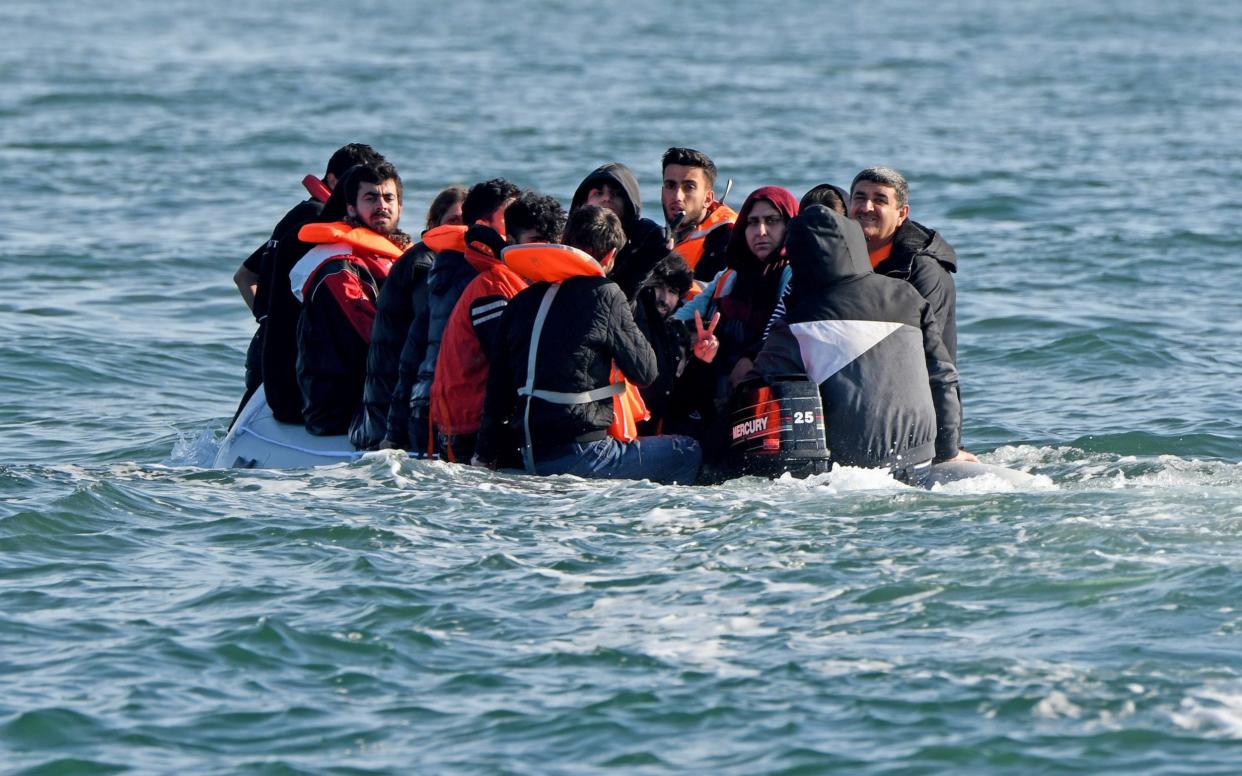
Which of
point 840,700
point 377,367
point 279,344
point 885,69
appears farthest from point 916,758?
point 885,69

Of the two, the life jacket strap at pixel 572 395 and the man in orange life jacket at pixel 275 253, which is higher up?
the man in orange life jacket at pixel 275 253

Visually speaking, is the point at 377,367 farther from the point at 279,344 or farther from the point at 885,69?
the point at 885,69

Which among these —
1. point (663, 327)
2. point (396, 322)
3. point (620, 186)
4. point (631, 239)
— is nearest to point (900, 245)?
point (663, 327)

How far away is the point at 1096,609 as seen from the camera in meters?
6.48

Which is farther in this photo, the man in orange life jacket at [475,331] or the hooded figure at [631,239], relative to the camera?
the hooded figure at [631,239]

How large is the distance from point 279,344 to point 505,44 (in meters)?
27.1

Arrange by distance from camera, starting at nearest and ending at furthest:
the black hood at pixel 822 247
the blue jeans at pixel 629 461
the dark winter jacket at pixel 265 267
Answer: the black hood at pixel 822 247
the blue jeans at pixel 629 461
the dark winter jacket at pixel 265 267

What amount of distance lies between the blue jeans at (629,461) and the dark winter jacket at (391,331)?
0.98 meters

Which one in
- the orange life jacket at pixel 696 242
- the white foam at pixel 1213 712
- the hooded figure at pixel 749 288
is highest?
the orange life jacket at pixel 696 242

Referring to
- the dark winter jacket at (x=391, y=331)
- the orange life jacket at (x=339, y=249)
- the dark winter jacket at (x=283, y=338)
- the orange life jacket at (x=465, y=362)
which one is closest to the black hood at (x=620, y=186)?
the orange life jacket at (x=465, y=362)

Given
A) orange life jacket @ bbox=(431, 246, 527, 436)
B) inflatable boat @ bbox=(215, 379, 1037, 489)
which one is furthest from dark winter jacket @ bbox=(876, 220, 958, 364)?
orange life jacket @ bbox=(431, 246, 527, 436)

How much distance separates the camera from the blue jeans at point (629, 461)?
27.2 feet

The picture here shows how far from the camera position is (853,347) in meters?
7.89

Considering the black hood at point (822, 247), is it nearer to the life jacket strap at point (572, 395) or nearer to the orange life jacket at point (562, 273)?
the orange life jacket at point (562, 273)
